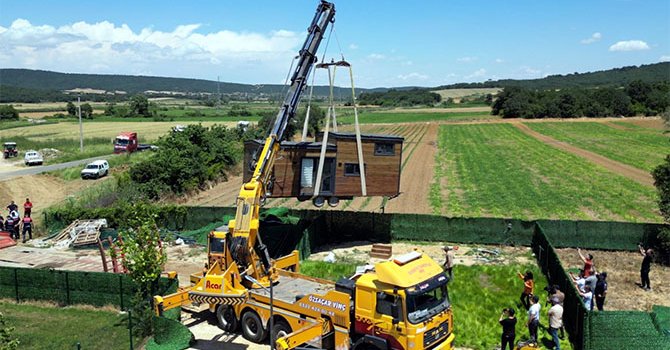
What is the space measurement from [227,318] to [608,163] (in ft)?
170

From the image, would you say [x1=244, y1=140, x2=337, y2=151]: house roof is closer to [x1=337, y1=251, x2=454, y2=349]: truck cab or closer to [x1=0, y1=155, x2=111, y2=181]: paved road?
[x1=337, y1=251, x2=454, y2=349]: truck cab

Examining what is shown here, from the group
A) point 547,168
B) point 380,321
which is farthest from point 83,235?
point 547,168

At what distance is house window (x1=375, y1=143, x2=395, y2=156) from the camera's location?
28567 millimetres

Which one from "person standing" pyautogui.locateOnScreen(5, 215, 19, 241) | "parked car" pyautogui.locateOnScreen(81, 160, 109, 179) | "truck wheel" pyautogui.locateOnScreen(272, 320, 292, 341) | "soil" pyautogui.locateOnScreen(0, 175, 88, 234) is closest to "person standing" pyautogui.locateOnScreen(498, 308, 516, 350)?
"truck wheel" pyautogui.locateOnScreen(272, 320, 292, 341)

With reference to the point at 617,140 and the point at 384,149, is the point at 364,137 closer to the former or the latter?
the point at 384,149

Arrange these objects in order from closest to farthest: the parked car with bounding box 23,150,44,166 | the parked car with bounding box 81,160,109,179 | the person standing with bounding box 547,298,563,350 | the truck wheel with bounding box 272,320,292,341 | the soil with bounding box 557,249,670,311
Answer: the person standing with bounding box 547,298,563,350 → the truck wheel with bounding box 272,320,292,341 → the soil with bounding box 557,249,670,311 → the parked car with bounding box 81,160,109,179 → the parked car with bounding box 23,150,44,166

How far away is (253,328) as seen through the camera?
1727 centimetres

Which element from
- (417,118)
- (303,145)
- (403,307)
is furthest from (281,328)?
(417,118)

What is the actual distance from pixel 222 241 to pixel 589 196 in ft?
106

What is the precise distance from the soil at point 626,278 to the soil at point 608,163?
74.5 feet

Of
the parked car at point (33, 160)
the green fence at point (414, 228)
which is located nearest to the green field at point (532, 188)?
the green fence at point (414, 228)

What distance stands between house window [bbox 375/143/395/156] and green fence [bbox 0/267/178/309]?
13.1m

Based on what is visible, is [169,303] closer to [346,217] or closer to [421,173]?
[346,217]

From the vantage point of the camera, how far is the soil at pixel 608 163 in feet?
160
